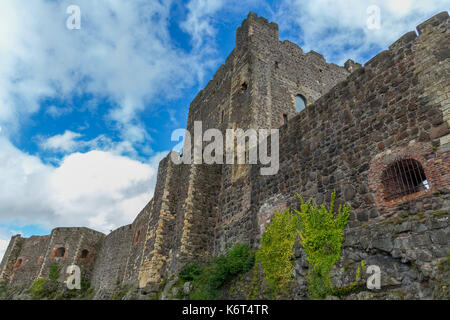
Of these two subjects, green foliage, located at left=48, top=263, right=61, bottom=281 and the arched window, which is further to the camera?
green foliage, located at left=48, top=263, right=61, bottom=281

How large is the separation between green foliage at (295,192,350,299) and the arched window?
9.76 metres

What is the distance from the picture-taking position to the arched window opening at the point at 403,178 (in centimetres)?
617

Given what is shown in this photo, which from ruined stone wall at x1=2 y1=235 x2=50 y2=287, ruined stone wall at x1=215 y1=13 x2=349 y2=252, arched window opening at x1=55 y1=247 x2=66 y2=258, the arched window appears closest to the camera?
ruined stone wall at x1=215 y1=13 x2=349 y2=252

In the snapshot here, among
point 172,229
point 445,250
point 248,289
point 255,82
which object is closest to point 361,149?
point 445,250

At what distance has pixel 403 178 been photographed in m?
6.41

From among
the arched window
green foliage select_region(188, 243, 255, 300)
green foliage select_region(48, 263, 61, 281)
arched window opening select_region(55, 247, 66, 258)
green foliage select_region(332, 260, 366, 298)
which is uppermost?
the arched window

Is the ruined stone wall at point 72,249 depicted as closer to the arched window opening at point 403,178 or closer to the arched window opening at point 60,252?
the arched window opening at point 60,252

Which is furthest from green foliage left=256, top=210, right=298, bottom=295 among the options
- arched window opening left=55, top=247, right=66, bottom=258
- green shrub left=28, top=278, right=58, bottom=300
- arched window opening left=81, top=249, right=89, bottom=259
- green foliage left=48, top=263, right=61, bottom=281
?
arched window opening left=55, top=247, right=66, bottom=258

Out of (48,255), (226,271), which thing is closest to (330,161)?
(226,271)

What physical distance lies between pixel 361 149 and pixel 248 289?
5061 millimetres

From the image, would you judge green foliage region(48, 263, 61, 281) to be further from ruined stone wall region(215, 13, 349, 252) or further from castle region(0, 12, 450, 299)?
ruined stone wall region(215, 13, 349, 252)

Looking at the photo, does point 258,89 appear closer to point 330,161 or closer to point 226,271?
point 330,161

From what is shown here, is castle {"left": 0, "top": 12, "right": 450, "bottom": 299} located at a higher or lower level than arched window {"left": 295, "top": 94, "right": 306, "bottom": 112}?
lower

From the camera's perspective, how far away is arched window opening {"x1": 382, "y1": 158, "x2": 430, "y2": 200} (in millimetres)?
6172
